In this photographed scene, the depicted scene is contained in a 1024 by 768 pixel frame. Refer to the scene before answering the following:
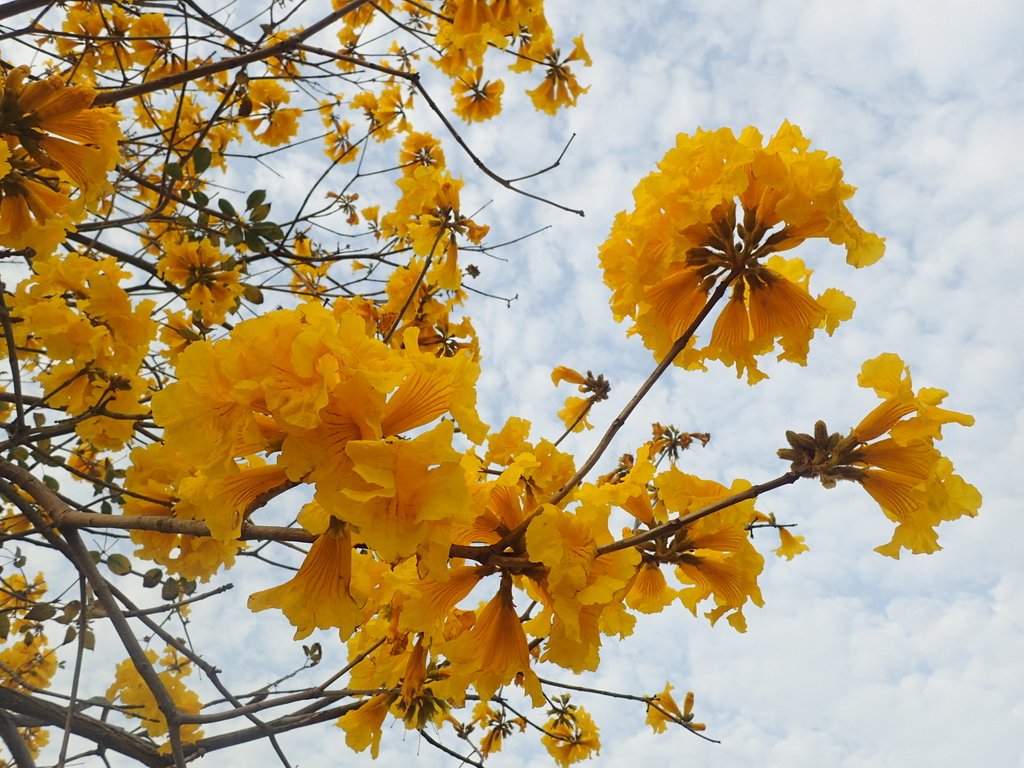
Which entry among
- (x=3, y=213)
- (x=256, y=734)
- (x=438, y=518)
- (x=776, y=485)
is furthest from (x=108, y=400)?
(x=776, y=485)

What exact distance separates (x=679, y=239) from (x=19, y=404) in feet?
6.83

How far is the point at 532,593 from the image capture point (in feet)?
4.86

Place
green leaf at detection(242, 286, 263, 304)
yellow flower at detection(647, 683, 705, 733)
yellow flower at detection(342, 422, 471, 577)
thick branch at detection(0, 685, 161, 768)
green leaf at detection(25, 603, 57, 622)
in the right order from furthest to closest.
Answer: yellow flower at detection(647, 683, 705, 733), green leaf at detection(242, 286, 263, 304), green leaf at detection(25, 603, 57, 622), thick branch at detection(0, 685, 161, 768), yellow flower at detection(342, 422, 471, 577)

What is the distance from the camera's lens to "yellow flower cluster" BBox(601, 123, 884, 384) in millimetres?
1495

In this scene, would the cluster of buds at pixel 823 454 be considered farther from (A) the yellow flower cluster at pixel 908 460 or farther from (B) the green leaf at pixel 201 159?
(B) the green leaf at pixel 201 159

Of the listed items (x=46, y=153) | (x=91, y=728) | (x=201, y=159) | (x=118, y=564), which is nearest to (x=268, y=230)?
(x=201, y=159)

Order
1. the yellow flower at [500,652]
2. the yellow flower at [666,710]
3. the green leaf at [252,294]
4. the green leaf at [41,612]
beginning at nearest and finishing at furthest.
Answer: the yellow flower at [500,652]
the green leaf at [41,612]
the green leaf at [252,294]
the yellow flower at [666,710]

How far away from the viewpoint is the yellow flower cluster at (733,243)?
150 centimetres

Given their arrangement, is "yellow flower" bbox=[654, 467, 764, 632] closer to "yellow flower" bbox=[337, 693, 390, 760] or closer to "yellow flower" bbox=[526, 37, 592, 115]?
"yellow flower" bbox=[337, 693, 390, 760]

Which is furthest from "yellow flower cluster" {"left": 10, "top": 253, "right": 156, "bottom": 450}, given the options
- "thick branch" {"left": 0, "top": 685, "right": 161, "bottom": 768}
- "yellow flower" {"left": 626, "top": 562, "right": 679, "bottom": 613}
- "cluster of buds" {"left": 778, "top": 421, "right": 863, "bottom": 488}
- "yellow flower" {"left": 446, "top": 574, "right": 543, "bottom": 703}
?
→ "cluster of buds" {"left": 778, "top": 421, "right": 863, "bottom": 488}

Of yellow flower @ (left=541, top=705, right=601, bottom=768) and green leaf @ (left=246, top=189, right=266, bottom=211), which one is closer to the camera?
green leaf @ (left=246, top=189, right=266, bottom=211)

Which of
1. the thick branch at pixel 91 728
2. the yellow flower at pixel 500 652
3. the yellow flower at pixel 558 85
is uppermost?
the yellow flower at pixel 558 85

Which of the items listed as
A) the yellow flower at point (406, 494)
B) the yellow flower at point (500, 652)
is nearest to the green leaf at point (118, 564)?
the yellow flower at point (500, 652)

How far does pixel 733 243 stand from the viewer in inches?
63.0
